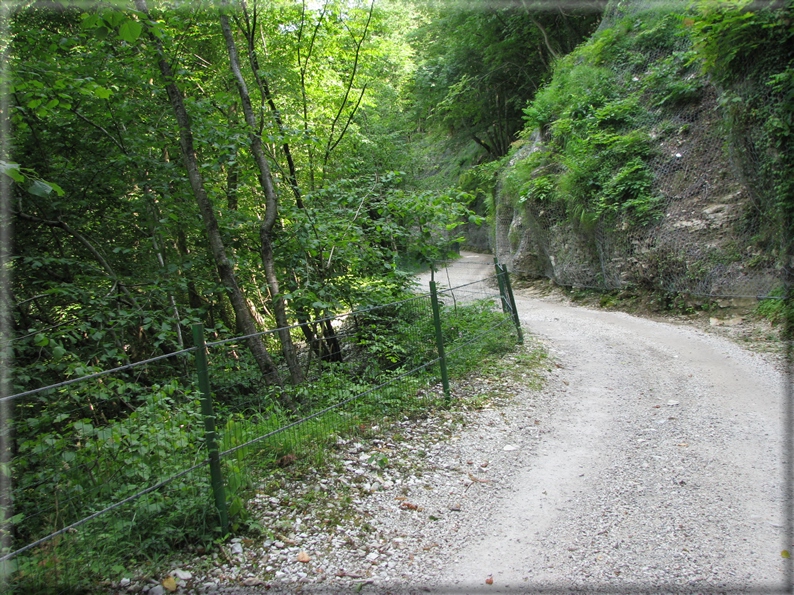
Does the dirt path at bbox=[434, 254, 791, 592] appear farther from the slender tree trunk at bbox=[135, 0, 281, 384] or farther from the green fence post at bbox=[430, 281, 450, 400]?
the slender tree trunk at bbox=[135, 0, 281, 384]

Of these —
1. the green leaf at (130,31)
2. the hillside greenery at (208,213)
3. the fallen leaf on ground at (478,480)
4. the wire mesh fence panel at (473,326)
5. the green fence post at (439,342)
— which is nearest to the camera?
the green leaf at (130,31)

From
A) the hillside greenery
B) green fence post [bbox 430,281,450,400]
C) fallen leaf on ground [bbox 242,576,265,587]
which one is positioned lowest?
fallen leaf on ground [bbox 242,576,265,587]

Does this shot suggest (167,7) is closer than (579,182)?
Yes

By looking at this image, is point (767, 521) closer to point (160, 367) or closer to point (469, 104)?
point (160, 367)

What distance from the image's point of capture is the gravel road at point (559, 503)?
9.46 feet

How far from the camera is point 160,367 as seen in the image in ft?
18.0

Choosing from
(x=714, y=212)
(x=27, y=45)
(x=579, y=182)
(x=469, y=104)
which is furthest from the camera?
(x=469, y=104)

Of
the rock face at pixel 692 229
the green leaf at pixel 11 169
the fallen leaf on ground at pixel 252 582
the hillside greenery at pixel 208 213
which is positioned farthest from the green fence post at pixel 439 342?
the rock face at pixel 692 229

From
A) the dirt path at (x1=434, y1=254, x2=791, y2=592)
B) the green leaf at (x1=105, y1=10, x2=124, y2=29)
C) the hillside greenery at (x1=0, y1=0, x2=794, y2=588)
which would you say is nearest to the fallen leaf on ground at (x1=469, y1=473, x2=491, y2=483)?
the dirt path at (x1=434, y1=254, x2=791, y2=592)

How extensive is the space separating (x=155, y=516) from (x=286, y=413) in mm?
1923

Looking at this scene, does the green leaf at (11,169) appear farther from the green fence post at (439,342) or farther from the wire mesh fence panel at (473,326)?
the wire mesh fence panel at (473,326)

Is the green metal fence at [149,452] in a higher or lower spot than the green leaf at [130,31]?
lower

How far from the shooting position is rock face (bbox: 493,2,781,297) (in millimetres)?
8242

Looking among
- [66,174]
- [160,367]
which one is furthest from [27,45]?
[160,367]
